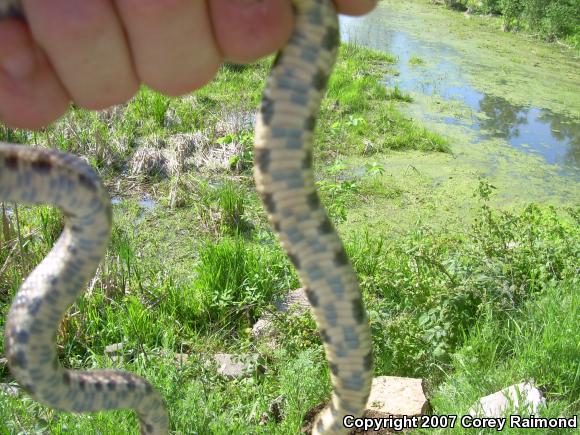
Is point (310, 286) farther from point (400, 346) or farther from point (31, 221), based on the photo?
point (31, 221)

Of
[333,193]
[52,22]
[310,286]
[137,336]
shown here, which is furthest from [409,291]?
[52,22]

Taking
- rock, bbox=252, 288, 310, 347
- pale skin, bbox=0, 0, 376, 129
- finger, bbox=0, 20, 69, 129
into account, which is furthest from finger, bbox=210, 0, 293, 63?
rock, bbox=252, 288, 310, 347

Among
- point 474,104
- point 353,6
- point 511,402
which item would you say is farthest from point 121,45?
point 474,104

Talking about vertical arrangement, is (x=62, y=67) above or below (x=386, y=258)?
above

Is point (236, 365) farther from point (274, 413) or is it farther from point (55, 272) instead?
point (55, 272)

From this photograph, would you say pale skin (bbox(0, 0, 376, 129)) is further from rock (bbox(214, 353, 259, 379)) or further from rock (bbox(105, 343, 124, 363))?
rock (bbox(214, 353, 259, 379))

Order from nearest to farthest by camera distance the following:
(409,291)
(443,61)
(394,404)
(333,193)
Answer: (394,404) → (409,291) → (333,193) → (443,61)

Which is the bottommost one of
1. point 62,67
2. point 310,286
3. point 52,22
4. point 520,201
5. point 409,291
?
point 520,201
